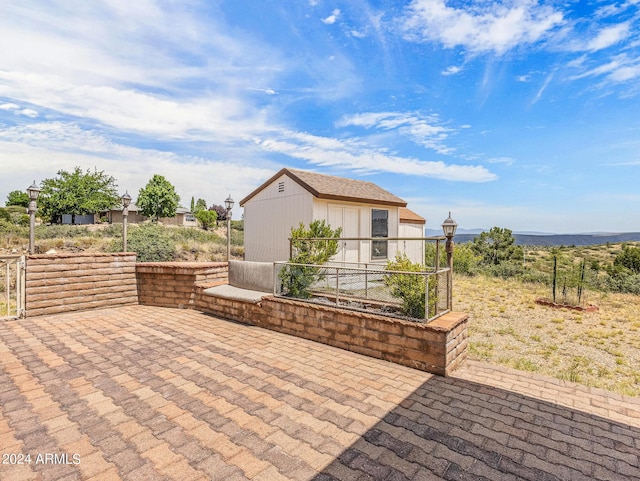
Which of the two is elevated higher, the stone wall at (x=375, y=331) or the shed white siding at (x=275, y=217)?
the shed white siding at (x=275, y=217)

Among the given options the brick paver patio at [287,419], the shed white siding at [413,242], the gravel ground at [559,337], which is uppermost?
the shed white siding at [413,242]

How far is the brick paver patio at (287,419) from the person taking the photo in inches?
83.5

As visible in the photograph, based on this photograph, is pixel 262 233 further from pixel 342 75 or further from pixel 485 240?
pixel 485 240

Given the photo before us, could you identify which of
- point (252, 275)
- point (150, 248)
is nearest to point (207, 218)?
point (150, 248)

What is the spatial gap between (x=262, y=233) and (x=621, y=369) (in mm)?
9832

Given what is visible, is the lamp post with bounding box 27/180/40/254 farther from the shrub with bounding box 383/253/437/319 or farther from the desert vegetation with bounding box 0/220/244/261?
the shrub with bounding box 383/253/437/319

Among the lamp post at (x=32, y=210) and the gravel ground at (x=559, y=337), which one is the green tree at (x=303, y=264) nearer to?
the gravel ground at (x=559, y=337)

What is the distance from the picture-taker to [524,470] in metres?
2.14

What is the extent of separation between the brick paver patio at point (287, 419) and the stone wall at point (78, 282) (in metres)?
2.10

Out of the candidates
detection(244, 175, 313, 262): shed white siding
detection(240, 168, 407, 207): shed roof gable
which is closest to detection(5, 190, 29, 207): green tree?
detection(244, 175, 313, 262): shed white siding

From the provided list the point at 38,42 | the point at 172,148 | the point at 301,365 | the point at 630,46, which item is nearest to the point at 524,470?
the point at 301,365

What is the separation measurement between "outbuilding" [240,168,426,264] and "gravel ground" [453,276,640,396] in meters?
2.84

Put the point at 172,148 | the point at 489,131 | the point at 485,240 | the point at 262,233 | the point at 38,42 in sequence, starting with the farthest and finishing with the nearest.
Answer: the point at 485,240, the point at 172,148, the point at 489,131, the point at 262,233, the point at 38,42

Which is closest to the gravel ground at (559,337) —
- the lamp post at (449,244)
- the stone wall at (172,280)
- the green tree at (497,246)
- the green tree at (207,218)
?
the lamp post at (449,244)
